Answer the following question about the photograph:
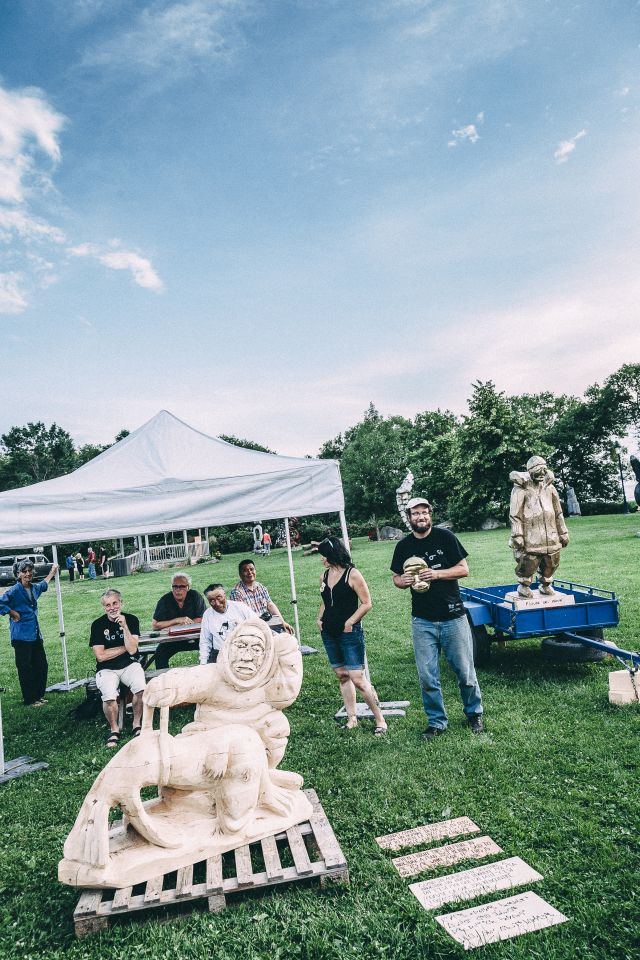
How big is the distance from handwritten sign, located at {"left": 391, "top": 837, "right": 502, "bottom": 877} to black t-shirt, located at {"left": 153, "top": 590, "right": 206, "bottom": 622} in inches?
175

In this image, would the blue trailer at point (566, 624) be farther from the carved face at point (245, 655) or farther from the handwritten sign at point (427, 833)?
the carved face at point (245, 655)

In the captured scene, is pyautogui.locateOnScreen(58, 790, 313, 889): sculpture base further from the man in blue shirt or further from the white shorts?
the man in blue shirt

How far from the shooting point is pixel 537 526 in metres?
6.92

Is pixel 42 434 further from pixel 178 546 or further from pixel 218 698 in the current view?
pixel 218 698

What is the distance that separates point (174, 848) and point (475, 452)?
28.6 meters

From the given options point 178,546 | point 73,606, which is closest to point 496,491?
point 178,546

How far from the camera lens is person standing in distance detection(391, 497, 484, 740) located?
5.08 m

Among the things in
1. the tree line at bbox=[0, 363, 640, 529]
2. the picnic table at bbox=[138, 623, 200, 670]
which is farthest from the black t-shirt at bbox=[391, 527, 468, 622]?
the tree line at bbox=[0, 363, 640, 529]

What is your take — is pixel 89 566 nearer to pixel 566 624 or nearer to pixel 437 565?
pixel 566 624

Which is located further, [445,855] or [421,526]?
[421,526]

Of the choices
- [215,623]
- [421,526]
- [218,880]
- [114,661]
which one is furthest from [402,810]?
[114,661]

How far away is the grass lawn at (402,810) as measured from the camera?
280 centimetres

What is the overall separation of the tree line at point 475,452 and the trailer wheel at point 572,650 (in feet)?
67.6

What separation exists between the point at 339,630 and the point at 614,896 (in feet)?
9.67
